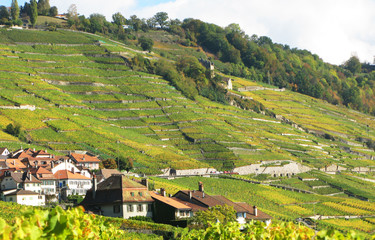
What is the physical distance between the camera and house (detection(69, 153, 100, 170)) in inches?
3403

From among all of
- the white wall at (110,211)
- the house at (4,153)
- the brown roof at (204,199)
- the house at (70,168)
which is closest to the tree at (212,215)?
the brown roof at (204,199)

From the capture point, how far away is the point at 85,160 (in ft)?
287

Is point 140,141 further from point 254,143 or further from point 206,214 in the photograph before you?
point 206,214

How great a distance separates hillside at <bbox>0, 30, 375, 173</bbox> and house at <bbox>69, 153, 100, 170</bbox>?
6.68m

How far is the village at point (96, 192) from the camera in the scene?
189 feet

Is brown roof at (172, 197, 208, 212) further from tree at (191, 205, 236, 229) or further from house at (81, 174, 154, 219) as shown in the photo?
house at (81, 174, 154, 219)

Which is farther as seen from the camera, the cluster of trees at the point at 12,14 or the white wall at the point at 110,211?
the cluster of trees at the point at 12,14

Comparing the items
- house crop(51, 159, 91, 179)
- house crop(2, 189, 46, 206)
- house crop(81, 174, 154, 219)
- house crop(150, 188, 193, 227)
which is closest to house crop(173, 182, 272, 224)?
house crop(150, 188, 193, 227)

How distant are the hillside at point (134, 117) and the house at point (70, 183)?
21.2m

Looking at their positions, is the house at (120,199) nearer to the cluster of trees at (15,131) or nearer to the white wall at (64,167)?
the white wall at (64,167)

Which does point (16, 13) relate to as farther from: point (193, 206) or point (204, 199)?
point (193, 206)

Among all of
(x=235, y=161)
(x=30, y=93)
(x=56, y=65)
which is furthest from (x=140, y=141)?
(x=56, y=65)

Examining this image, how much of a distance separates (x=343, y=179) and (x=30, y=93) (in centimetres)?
6450

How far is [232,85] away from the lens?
186625 millimetres
